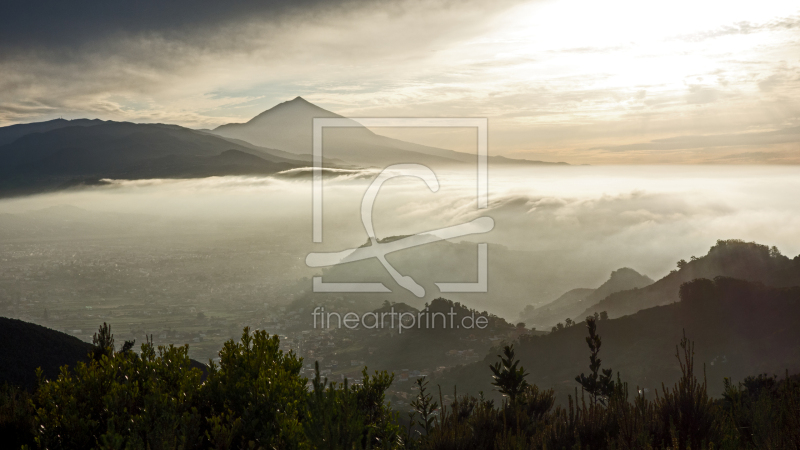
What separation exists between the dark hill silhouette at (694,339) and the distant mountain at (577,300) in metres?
76.0

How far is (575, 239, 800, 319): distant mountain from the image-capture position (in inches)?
3117

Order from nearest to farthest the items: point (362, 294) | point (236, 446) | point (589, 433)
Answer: point (236, 446)
point (589, 433)
point (362, 294)

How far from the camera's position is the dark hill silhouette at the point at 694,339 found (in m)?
52.8

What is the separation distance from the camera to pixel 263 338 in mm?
6941

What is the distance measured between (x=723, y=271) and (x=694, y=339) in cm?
3943

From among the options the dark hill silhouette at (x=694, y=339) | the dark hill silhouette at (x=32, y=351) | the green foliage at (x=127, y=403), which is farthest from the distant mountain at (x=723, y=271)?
the green foliage at (x=127, y=403)

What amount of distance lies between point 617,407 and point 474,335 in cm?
10034

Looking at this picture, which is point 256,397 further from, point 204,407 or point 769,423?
point 769,423

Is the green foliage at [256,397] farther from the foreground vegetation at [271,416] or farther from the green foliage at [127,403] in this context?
the green foliage at [127,403]

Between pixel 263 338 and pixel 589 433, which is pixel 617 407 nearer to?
pixel 589 433

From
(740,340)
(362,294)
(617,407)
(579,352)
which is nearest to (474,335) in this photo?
(579,352)

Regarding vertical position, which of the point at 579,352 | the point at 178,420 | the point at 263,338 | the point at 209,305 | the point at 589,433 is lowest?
the point at 209,305

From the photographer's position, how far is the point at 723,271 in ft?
291

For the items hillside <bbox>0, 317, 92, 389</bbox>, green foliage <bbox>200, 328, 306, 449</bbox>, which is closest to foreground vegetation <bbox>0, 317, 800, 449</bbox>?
green foliage <bbox>200, 328, 306, 449</bbox>
